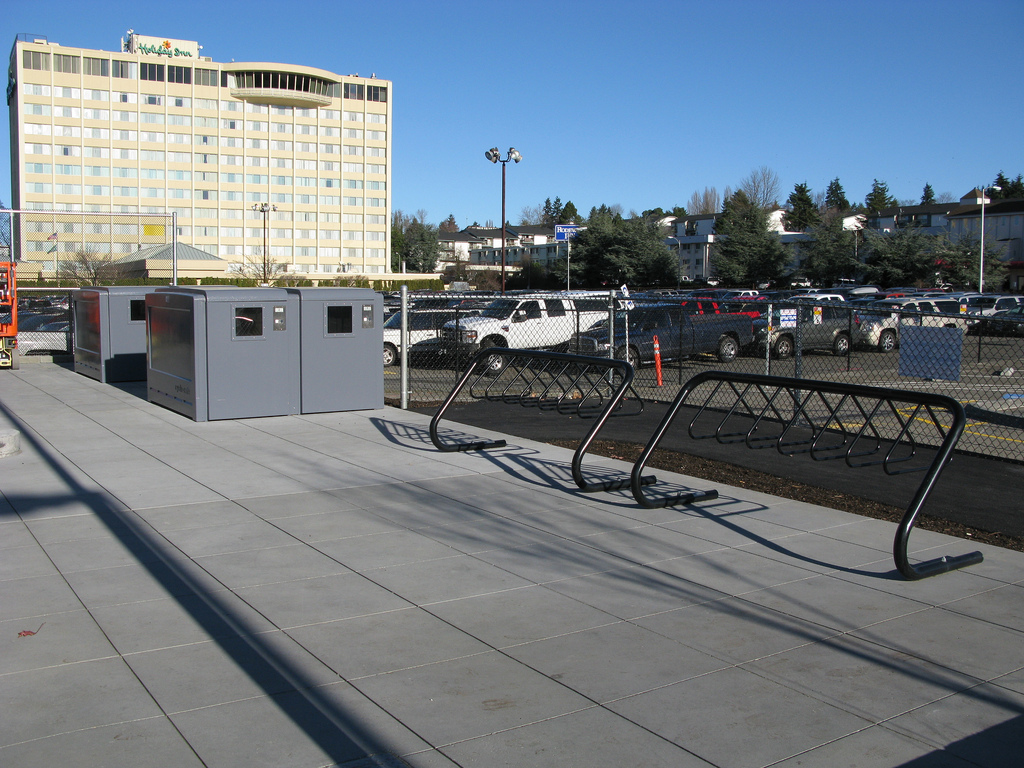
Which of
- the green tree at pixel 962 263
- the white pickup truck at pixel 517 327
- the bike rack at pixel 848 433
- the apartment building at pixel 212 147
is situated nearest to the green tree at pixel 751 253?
the green tree at pixel 962 263

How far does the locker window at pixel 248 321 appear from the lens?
11.1 m

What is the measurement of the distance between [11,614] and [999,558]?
5991 millimetres

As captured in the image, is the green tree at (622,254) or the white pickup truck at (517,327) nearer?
the white pickup truck at (517,327)

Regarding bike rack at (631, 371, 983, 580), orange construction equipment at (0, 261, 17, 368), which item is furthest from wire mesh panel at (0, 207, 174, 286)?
bike rack at (631, 371, 983, 580)

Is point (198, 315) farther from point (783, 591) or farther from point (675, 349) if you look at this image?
point (675, 349)

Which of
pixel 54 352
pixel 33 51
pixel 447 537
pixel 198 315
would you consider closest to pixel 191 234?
pixel 33 51

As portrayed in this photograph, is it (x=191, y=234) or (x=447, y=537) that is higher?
(x=191, y=234)

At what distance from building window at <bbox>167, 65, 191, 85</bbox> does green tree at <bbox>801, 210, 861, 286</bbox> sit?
61539 millimetres

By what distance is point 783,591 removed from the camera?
5.23m

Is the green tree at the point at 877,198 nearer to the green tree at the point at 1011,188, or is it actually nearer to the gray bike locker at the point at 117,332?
the green tree at the point at 1011,188

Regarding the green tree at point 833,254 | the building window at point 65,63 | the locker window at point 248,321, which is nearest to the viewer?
the locker window at point 248,321

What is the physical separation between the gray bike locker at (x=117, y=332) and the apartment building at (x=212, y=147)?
6593 cm

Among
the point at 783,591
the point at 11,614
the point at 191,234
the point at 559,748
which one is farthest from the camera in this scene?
the point at 191,234

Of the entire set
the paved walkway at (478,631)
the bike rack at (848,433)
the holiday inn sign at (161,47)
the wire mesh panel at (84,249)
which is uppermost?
the holiday inn sign at (161,47)
